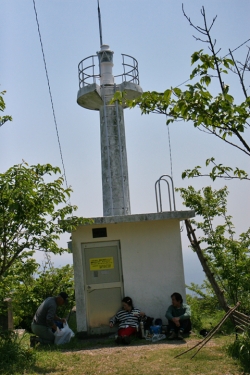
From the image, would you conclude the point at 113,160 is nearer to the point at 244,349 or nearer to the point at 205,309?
the point at 205,309

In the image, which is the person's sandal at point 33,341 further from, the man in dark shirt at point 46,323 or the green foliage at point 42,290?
the green foliage at point 42,290

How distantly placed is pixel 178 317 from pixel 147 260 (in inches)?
66.8

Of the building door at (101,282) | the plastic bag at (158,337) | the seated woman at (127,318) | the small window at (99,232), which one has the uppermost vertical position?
the small window at (99,232)

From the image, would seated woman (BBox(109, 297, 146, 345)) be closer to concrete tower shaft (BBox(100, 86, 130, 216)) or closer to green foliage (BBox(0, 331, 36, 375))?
green foliage (BBox(0, 331, 36, 375))

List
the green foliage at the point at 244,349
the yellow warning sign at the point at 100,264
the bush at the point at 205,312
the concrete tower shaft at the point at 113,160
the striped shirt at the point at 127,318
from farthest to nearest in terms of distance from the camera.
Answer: the concrete tower shaft at the point at 113,160, the bush at the point at 205,312, the yellow warning sign at the point at 100,264, the striped shirt at the point at 127,318, the green foliage at the point at 244,349

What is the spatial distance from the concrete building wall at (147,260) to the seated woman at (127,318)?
0.43 m

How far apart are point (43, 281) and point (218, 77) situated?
9.87 m

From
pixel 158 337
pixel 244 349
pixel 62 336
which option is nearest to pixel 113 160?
pixel 62 336

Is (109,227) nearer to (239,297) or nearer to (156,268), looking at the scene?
(156,268)

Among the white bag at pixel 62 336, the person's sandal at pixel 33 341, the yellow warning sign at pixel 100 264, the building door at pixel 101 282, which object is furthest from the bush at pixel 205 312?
the person's sandal at pixel 33 341

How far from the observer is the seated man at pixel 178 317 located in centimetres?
963

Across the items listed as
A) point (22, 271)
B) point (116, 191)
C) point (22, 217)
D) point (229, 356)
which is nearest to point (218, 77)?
point (22, 217)

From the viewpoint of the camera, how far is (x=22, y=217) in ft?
24.0

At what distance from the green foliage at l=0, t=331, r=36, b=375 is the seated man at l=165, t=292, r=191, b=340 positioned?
312cm
